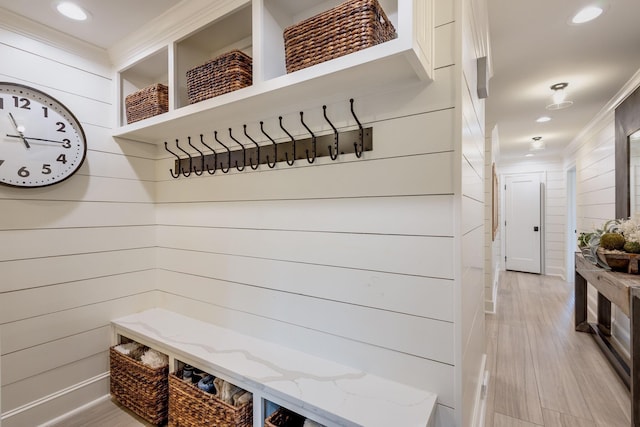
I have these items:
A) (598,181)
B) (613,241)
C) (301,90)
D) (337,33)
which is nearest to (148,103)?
(301,90)

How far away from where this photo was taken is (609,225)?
2529 mm

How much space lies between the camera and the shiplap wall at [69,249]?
5.10 ft

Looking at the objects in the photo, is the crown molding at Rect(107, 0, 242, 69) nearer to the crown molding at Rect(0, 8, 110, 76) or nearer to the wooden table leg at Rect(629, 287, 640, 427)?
the crown molding at Rect(0, 8, 110, 76)

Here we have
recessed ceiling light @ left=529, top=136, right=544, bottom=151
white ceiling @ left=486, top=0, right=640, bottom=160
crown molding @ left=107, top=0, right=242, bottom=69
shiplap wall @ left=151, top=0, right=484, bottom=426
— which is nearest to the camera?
shiplap wall @ left=151, top=0, right=484, bottom=426

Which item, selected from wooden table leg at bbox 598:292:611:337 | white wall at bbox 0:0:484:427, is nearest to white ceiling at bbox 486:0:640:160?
white wall at bbox 0:0:484:427

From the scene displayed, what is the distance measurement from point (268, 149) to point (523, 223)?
6.53m

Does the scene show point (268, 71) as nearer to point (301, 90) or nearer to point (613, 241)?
point (301, 90)

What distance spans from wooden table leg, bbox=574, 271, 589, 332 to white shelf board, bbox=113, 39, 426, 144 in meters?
3.54

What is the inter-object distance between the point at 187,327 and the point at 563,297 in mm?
5138

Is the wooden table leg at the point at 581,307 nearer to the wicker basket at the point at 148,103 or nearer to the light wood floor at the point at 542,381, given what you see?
the light wood floor at the point at 542,381

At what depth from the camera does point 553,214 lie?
602cm

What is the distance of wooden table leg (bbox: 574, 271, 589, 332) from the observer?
320 centimetres

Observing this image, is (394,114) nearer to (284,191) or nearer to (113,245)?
(284,191)

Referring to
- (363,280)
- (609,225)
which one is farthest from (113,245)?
(609,225)
